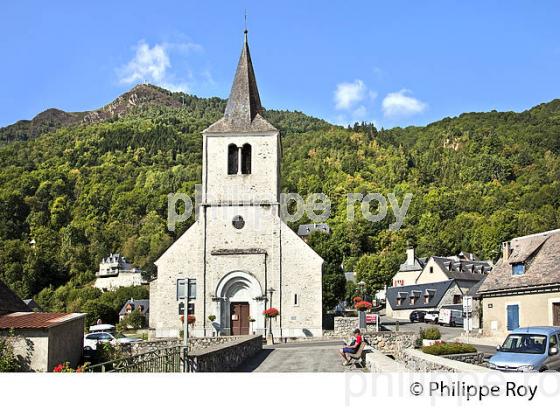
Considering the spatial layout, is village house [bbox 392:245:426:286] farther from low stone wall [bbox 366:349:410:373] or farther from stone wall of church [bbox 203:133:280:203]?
low stone wall [bbox 366:349:410:373]

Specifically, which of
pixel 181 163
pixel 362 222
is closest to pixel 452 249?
pixel 362 222

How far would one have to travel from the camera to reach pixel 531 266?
Answer: 29266 millimetres

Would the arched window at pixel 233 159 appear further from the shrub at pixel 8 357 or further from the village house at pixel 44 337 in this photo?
the shrub at pixel 8 357

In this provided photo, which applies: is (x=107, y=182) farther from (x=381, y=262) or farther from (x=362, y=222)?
(x=362, y=222)

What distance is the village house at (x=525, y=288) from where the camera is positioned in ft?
88.4

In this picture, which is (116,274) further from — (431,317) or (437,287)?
(437,287)

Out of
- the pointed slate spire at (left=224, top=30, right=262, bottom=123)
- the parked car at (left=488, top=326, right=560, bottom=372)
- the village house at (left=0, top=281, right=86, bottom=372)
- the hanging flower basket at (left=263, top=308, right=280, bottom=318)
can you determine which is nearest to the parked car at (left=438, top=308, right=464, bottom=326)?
the hanging flower basket at (left=263, top=308, right=280, bottom=318)

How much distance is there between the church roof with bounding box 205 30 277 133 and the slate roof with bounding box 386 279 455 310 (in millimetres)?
33258

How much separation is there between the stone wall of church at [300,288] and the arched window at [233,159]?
16.4 feet

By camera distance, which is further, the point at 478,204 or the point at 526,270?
the point at 478,204

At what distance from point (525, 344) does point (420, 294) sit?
5627 centimetres

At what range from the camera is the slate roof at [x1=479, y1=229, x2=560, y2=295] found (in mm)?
27516
